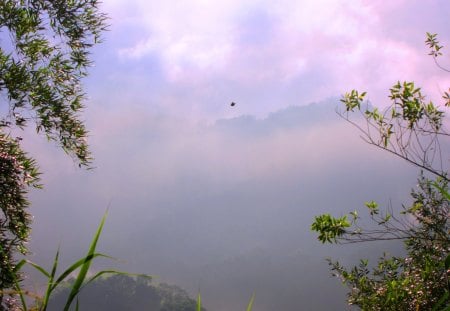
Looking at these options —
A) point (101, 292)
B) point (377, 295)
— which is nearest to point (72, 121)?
point (377, 295)

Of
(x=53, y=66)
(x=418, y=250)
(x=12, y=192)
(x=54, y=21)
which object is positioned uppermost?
(x=54, y=21)

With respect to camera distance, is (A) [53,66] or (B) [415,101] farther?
(A) [53,66]

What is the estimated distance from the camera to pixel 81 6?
11.5 m

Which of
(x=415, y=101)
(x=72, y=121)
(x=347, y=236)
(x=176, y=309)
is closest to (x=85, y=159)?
(x=72, y=121)

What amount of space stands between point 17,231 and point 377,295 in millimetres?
9624

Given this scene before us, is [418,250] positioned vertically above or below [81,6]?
below

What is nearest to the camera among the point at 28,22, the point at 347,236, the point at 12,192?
the point at 347,236

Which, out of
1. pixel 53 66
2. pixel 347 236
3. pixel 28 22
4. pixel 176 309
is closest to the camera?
pixel 347 236

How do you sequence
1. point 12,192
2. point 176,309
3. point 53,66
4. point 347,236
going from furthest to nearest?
point 176,309 < point 53,66 < point 12,192 < point 347,236

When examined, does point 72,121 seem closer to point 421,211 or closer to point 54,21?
point 54,21

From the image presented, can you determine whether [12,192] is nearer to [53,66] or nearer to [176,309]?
[53,66]

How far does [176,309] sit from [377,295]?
188 m

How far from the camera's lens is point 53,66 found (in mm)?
10938

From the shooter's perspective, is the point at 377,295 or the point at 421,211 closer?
the point at 377,295
